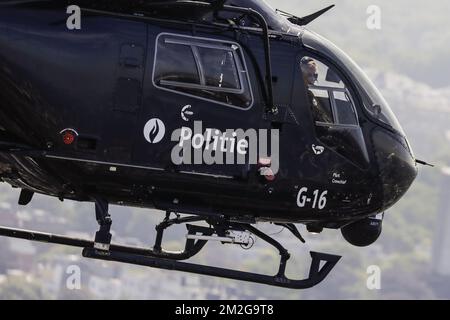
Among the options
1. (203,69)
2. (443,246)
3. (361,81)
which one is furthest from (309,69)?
(443,246)

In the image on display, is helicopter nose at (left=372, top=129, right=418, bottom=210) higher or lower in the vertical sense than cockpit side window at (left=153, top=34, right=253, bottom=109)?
lower

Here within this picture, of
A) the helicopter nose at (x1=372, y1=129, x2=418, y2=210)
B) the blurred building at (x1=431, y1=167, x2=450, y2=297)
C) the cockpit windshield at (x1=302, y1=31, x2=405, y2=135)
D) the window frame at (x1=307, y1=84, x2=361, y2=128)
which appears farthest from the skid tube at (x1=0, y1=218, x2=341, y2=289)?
the blurred building at (x1=431, y1=167, x2=450, y2=297)

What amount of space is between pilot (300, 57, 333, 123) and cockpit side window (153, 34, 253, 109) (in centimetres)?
71

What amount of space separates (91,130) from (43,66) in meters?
0.80

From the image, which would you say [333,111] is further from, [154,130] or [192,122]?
[154,130]

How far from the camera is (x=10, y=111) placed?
14500 millimetres

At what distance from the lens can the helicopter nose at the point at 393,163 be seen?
16.0 meters

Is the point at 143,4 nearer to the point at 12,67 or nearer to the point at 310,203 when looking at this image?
the point at 12,67

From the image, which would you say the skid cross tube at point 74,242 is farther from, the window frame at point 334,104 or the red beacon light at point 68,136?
the window frame at point 334,104

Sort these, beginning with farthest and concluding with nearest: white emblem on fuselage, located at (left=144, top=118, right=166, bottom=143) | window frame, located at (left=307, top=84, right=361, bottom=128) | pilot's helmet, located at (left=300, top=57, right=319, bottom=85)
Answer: window frame, located at (left=307, top=84, right=361, bottom=128) → pilot's helmet, located at (left=300, top=57, right=319, bottom=85) → white emblem on fuselage, located at (left=144, top=118, right=166, bottom=143)

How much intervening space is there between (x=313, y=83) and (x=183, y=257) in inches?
93.3

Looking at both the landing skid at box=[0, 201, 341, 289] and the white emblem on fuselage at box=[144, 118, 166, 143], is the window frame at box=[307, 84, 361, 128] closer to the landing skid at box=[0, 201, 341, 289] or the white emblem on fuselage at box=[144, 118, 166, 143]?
the landing skid at box=[0, 201, 341, 289]

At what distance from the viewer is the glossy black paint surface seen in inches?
569

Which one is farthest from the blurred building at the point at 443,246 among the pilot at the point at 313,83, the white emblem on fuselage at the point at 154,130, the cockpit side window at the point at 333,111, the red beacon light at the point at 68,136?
the red beacon light at the point at 68,136
